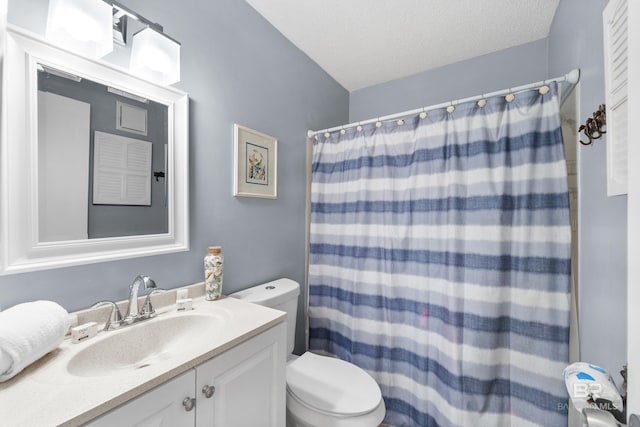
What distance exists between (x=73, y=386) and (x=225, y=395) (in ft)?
1.27

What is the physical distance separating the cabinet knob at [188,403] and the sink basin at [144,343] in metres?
0.12

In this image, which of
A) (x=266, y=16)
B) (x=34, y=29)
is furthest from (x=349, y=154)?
(x=34, y=29)

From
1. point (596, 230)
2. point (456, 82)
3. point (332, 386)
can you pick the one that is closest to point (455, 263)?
point (596, 230)

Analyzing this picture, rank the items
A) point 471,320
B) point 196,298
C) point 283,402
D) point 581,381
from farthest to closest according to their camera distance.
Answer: point 471,320
point 196,298
point 283,402
point 581,381

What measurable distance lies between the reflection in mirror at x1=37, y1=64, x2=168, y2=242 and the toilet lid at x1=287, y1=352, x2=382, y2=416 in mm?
991

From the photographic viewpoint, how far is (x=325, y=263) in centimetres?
186

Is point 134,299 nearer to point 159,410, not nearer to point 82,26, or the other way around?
point 159,410

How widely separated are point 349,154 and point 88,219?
1.43m

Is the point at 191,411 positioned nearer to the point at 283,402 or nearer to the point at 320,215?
the point at 283,402

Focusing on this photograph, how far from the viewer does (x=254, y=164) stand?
1.48 metres

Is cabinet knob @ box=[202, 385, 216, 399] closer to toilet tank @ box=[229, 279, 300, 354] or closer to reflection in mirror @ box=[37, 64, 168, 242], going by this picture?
toilet tank @ box=[229, 279, 300, 354]

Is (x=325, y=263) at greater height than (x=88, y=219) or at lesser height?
lesser

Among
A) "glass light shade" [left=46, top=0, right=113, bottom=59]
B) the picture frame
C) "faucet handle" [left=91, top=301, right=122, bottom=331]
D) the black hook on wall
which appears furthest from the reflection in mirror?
the black hook on wall

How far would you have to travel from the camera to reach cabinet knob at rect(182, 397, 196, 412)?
0.69 metres
